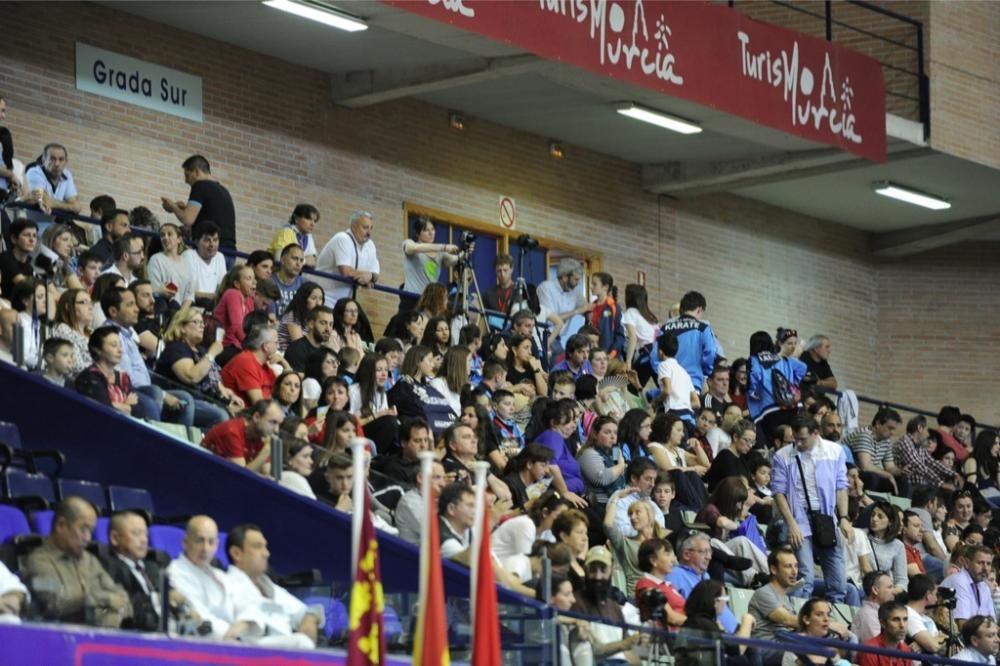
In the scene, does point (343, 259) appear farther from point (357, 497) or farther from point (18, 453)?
point (357, 497)

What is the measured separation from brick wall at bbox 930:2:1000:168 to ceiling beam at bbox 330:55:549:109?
5.70m

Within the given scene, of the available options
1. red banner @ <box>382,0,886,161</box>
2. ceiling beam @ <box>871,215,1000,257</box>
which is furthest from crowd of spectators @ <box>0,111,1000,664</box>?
ceiling beam @ <box>871,215,1000,257</box>

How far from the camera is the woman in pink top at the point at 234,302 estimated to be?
14352mm

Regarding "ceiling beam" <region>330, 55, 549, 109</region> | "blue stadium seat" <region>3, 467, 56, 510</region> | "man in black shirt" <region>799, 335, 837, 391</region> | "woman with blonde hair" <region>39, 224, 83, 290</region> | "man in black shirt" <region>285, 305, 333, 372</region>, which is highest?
"ceiling beam" <region>330, 55, 549, 109</region>

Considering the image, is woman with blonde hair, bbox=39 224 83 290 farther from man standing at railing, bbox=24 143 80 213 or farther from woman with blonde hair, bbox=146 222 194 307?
man standing at railing, bbox=24 143 80 213

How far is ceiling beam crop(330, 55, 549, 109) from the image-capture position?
1889cm

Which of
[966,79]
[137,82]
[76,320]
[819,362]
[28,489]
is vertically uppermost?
[966,79]

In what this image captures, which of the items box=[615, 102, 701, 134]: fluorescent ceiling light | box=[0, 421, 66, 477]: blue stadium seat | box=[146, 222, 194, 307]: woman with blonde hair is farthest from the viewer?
box=[615, 102, 701, 134]: fluorescent ceiling light

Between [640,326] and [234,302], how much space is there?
5210mm

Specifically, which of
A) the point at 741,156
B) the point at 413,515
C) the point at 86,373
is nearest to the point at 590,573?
the point at 413,515

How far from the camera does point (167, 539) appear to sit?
10.5 meters

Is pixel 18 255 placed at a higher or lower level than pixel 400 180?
lower

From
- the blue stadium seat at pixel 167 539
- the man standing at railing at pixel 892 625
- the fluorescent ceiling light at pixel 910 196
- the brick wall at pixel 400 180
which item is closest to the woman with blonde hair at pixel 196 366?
the blue stadium seat at pixel 167 539

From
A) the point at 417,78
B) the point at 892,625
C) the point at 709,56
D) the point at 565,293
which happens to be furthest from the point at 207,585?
the point at 709,56
